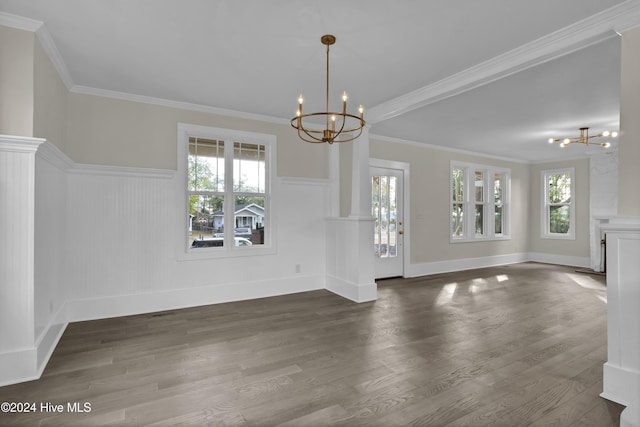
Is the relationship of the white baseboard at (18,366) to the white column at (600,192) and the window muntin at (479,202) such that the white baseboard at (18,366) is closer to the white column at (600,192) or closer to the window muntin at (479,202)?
the window muntin at (479,202)

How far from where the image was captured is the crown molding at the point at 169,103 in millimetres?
3732

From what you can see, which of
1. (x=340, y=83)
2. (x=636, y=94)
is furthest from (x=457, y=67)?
(x=636, y=94)

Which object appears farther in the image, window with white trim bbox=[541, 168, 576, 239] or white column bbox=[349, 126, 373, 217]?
window with white trim bbox=[541, 168, 576, 239]

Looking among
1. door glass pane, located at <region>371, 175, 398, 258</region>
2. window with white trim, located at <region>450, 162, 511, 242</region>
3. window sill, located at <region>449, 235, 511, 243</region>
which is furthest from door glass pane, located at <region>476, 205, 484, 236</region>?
door glass pane, located at <region>371, 175, 398, 258</region>

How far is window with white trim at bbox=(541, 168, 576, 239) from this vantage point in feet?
25.4

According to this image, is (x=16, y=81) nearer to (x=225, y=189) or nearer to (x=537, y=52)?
(x=225, y=189)

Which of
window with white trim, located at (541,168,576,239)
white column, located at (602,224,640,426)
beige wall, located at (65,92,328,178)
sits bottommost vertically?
white column, located at (602,224,640,426)

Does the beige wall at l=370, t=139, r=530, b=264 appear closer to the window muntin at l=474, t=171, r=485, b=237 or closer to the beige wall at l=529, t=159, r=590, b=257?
the window muntin at l=474, t=171, r=485, b=237

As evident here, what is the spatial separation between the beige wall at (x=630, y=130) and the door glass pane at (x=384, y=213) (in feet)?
13.1

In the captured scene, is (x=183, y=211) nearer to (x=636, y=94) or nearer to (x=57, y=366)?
(x=57, y=366)

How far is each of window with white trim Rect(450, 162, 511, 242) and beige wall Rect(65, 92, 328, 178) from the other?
4.73 metres

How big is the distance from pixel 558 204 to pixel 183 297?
27.8 ft

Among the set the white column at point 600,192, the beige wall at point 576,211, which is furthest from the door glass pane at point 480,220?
the white column at point 600,192

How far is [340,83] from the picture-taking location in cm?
360
